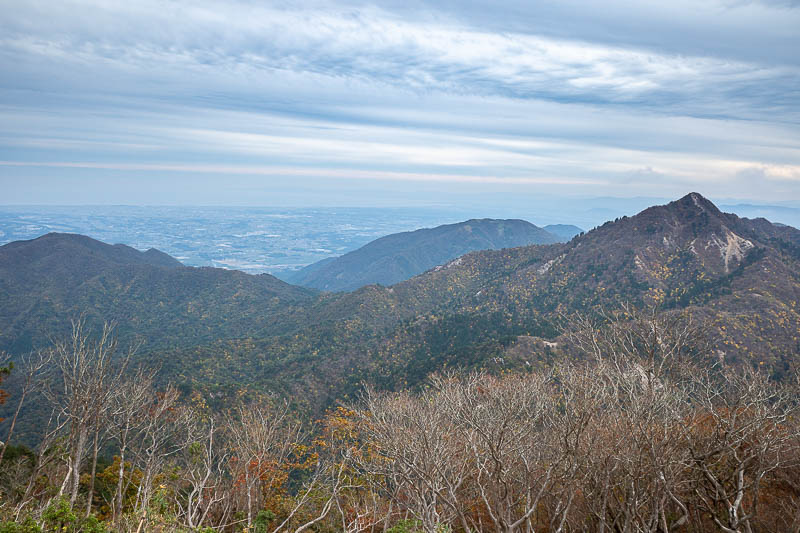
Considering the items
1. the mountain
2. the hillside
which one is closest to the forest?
the hillside

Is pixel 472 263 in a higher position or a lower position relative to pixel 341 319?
higher

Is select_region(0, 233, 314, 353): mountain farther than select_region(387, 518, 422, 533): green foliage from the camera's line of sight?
Yes

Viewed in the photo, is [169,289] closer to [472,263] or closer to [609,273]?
[472,263]

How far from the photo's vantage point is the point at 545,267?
500ft

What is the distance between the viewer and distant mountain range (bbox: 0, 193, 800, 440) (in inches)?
3273

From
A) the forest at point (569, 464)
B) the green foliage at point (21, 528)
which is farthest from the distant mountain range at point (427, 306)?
the green foliage at point (21, 528)

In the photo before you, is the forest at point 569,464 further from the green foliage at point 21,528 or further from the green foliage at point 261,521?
the green foliage at point 261,521

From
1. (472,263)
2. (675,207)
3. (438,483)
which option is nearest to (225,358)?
(438,483)

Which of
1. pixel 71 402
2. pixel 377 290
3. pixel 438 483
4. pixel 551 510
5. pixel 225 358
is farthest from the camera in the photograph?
pixel 377 290

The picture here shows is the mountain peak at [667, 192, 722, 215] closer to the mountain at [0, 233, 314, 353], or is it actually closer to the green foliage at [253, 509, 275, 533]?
the mountain at [0, 233, 314, 353]

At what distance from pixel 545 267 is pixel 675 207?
56.2 metres

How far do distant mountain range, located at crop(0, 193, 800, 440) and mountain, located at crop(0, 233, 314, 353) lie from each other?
80 centimetres

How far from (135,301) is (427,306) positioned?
126137mm

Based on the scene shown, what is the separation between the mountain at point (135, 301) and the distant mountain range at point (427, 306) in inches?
31.3
